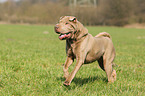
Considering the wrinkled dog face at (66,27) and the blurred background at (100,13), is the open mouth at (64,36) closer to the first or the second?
the wrinkled dog face at (66,27)

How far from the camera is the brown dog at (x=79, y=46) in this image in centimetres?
371

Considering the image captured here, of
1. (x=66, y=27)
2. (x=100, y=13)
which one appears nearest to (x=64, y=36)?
(x=66, y=27)

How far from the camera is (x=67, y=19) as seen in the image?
12.4ft

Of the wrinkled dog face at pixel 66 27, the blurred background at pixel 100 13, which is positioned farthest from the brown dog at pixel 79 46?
the blurred background at pixel 100 13

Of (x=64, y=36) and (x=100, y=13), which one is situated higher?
(x=64, y=36)

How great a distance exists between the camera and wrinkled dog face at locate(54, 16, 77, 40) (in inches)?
143

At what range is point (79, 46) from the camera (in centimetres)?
396

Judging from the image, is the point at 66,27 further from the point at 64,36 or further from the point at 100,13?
the point at 100,13

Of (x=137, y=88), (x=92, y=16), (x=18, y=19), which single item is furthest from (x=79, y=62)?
(x=18, y=19)

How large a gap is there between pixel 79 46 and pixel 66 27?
53 centimetres

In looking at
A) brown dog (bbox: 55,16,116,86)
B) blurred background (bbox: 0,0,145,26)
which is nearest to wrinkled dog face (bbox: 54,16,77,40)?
brown dog (bbox: 55,16,116,86)

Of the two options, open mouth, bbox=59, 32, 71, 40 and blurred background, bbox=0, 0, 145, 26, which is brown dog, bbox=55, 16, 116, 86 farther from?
blurred background, bbox=0, 0, 145, 26

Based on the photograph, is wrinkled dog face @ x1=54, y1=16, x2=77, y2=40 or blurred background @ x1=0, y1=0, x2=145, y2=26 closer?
wrinkled dog face @ x1=54, y1=16, x2=77, y2=40

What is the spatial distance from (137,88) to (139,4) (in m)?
80.4
